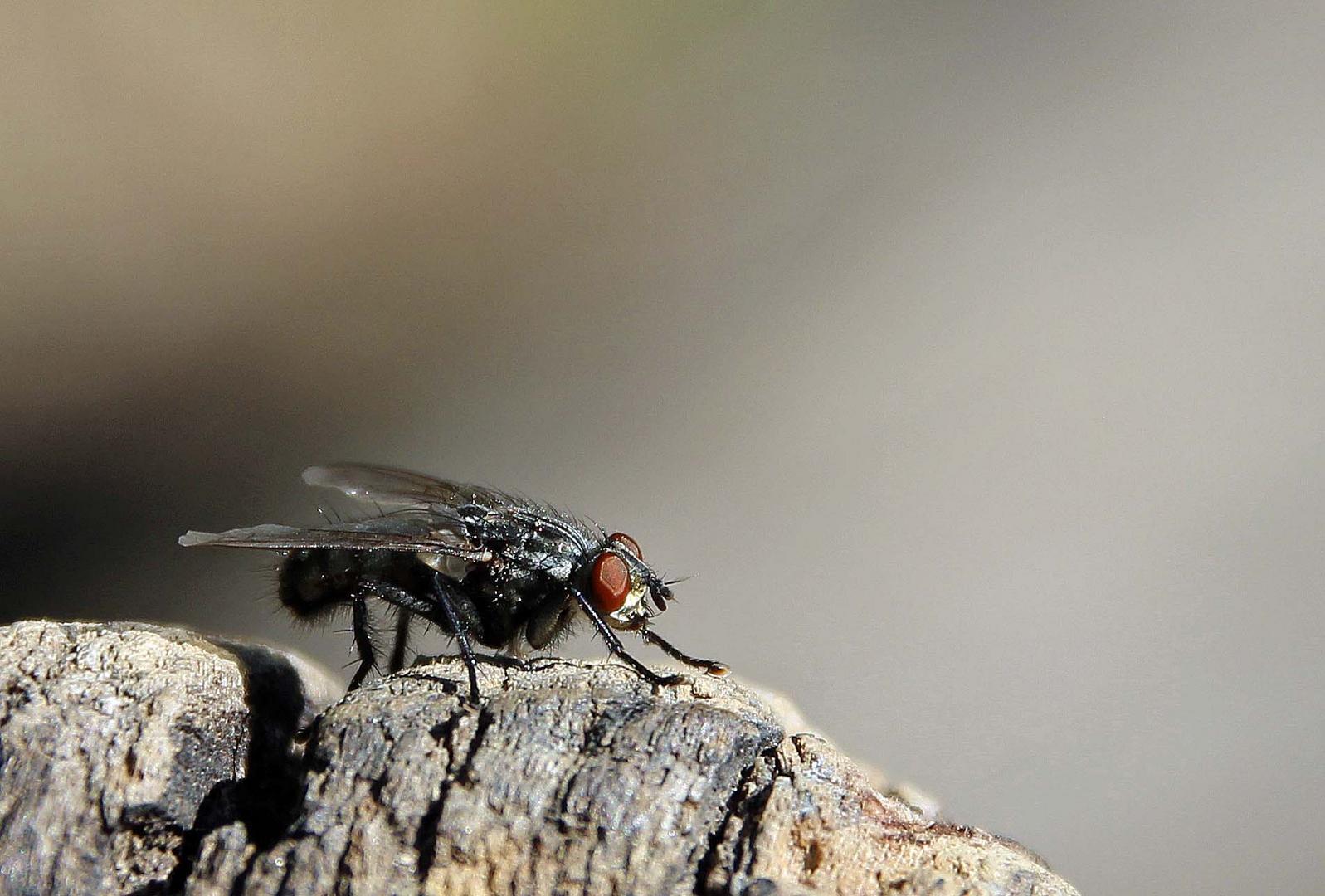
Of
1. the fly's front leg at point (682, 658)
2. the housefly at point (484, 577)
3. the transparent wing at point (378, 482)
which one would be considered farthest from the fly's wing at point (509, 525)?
the fly's front leg at point (682, 658)

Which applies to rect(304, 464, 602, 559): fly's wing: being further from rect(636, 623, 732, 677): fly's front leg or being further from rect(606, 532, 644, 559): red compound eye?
rect(636, 623, 732, 677): fly's front leg

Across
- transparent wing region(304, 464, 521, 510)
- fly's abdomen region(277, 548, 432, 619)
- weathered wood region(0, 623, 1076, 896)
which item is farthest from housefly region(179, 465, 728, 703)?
weathered wood region(0, 623, 1076, 896)

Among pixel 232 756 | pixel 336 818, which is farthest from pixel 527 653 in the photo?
pixel 336 818

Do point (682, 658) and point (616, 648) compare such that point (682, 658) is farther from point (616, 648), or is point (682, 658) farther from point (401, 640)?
point (401, 640)

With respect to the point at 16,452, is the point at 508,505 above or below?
below

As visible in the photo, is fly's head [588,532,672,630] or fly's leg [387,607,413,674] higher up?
fly's head [588,532,672,630]

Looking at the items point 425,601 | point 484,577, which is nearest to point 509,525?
point 484,577

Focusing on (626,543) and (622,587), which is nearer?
(622,587)

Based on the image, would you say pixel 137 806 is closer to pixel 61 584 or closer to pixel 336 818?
pixel 336 818
